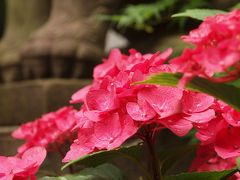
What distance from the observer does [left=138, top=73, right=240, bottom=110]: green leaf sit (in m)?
0.42

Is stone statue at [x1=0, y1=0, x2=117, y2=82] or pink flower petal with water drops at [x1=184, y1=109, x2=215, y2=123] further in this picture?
stone statue at [x1=0, y1=0, x2=117, y2=82]

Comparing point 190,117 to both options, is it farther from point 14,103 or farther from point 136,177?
point 14,103

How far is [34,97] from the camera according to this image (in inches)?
54.1

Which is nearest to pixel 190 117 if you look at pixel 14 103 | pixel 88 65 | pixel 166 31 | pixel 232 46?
pixel 232 46

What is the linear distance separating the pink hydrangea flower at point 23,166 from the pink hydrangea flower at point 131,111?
42 millimetres

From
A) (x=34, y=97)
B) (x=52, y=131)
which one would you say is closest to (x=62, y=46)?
(x=34, y=97)

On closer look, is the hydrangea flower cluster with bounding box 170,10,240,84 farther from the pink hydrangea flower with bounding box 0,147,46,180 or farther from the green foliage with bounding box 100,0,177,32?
the green foliage with bounding box 100,0,177,32

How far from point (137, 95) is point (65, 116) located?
0.30 metres

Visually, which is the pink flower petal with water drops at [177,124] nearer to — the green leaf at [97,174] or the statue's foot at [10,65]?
the green leaf at [97,174]

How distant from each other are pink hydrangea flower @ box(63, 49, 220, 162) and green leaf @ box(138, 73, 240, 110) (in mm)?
56

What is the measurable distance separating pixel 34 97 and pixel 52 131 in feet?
1.93

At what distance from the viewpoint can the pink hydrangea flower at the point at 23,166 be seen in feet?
1.79

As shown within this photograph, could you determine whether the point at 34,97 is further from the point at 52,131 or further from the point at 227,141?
the point at 227,141

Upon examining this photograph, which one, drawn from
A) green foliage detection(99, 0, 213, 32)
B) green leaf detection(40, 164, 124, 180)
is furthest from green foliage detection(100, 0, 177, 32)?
green leaf detection(40, 164, 124, 180)
